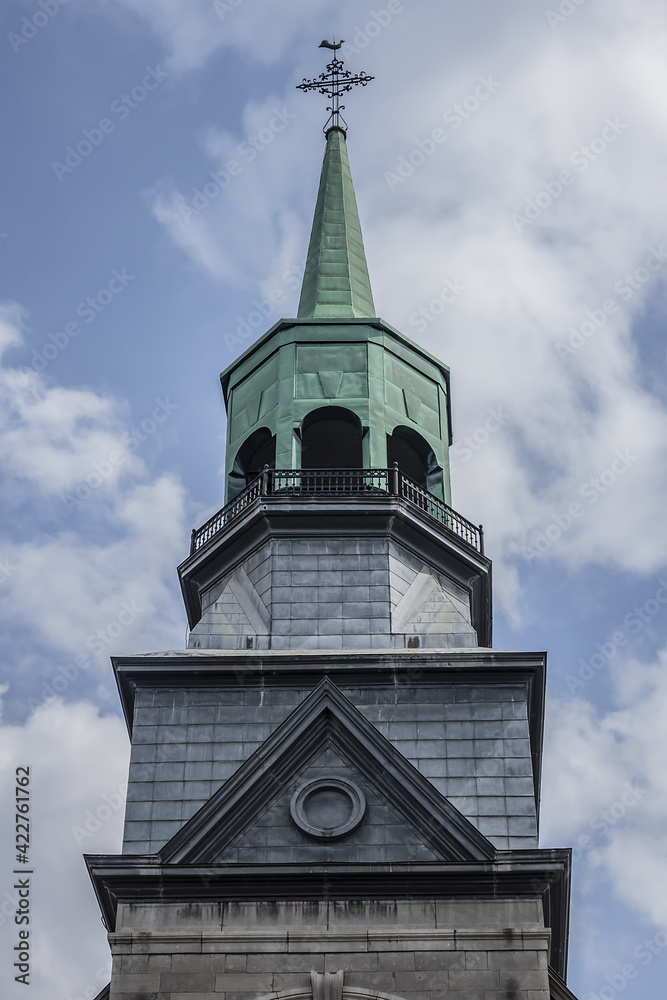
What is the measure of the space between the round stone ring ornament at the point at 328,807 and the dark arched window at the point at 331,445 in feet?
39.2

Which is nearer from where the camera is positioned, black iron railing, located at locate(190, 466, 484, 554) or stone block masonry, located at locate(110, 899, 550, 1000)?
stone block masonry, located at locate(110, 899, 550, 1000)

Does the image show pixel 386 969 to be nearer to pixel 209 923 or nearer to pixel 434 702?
pixel 209 923

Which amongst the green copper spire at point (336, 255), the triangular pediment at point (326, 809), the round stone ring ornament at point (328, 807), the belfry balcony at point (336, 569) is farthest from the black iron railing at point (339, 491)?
the round stone ring ornament at point (328, 807)

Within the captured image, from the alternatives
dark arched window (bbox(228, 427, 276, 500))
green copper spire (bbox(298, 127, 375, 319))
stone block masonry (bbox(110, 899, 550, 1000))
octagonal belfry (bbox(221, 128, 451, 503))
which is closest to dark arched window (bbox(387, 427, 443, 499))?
octagonal belfry (bbox(221, 128, 451, 503))

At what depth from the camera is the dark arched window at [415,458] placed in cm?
3991

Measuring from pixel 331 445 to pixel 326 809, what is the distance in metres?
14.1

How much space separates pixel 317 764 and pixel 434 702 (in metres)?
2.68

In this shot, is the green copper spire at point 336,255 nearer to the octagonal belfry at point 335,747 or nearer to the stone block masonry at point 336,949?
the octagonal belfry at point 335,747

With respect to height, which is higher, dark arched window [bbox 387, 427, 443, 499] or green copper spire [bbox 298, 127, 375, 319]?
green copper spire [bbox 298, 127, 375, 319]

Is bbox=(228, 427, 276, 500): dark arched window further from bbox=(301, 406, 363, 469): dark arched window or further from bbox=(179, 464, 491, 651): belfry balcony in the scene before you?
bbox=(179, 464, 491, 651): belfry balcony

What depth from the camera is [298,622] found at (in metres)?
35.3

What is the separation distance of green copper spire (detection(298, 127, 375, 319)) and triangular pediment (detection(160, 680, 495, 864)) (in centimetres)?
1333

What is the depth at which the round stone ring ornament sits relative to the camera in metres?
30.9

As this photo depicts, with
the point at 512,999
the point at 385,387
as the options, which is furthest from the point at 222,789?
the point at 385,387
